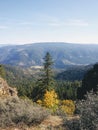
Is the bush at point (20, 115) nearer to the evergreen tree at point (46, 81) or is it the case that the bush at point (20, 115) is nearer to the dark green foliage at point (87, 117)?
the dark green foliage at point (87, 117)

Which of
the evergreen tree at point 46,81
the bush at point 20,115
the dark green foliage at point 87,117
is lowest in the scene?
the evergreen tree at point 46,81

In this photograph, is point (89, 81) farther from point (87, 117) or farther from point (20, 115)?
point (87, 117)

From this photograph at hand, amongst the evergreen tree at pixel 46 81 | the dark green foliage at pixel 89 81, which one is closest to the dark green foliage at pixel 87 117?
the dark green foliage at pixel 89 81

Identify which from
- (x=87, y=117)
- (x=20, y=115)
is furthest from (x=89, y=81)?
(x=87, y=117)

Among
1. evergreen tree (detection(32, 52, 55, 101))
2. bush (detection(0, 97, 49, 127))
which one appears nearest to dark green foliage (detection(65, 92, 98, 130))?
bush (detection(0, 97, 49, 127))

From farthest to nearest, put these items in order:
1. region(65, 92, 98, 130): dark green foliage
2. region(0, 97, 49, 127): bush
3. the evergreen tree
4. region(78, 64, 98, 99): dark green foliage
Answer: the evergreen tree
region(78, 64, 98, 99): dark green foliage
region(0, 97, 49, 127): bush
region(65, 92, 98, 130): dark green foliage

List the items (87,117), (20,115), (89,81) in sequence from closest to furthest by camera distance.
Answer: (87,117) → (20,115) → (89,81)

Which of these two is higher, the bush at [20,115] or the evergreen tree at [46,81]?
the bush at [20,115]

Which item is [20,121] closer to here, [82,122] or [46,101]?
[82,122]

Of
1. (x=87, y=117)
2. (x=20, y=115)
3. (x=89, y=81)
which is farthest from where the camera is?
(x=89, y=81)

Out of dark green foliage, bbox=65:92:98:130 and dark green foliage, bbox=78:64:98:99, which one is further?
dark green foliage, bbox=78:64:98:99

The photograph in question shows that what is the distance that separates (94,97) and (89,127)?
137 cm

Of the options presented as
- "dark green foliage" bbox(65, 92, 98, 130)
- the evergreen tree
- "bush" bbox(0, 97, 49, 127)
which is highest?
"dark green foliage" bbox(65, 92, 98, 130)

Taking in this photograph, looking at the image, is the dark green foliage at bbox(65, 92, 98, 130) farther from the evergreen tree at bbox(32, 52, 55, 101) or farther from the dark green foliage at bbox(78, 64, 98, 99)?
the evergreen tree at bbox(32, 52, 55, 101)
